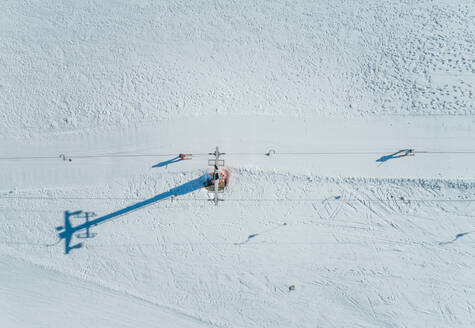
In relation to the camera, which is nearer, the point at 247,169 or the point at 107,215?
the point at 247,169

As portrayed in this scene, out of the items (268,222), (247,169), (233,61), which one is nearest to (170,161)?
(247,169)

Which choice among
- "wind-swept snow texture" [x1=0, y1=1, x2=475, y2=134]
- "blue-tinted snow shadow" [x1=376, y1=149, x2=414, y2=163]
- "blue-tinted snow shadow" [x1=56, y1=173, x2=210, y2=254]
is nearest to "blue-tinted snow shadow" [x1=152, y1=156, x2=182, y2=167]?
"blue-tinted snow shadow" [x1=56, y1=173, x2=210, y2=254]

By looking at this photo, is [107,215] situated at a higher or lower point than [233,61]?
lower

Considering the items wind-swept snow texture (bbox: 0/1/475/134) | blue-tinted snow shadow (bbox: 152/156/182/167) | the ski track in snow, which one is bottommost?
the ski track in snow

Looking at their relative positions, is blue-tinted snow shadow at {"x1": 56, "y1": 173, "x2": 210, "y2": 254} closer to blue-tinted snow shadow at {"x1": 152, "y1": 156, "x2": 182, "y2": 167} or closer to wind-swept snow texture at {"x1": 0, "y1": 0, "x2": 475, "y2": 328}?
wind-swept snow texture at {"x1": 0, "y1": 0, "x2": 475, "y2": 328}

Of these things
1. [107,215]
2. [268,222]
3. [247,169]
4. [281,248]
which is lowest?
[281,248]

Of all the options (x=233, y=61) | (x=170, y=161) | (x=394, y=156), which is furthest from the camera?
(x=233, y=61)

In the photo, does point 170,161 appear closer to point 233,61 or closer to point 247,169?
point 247,169
